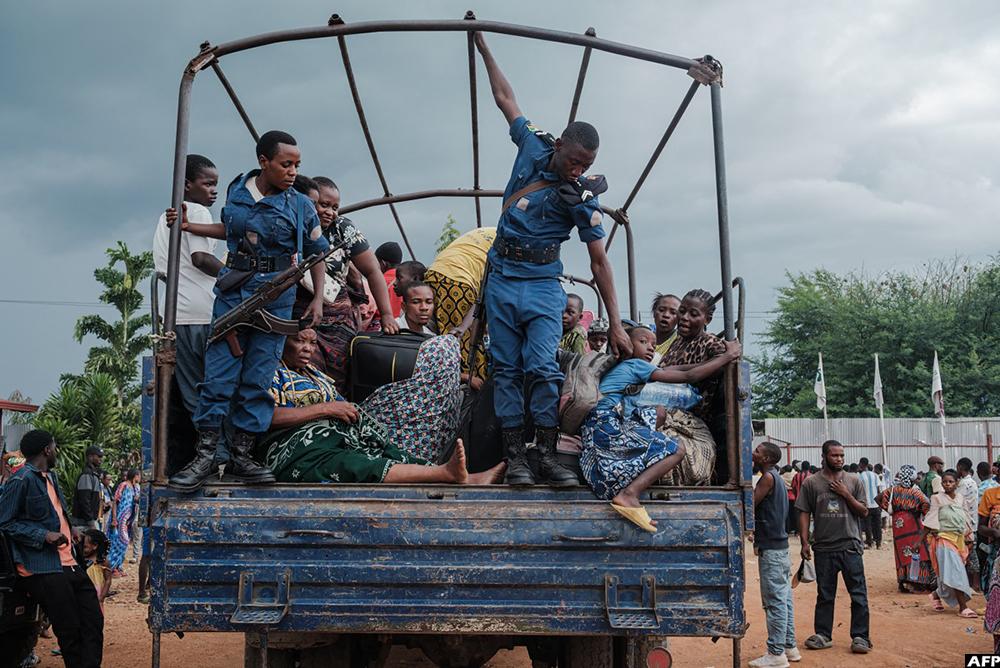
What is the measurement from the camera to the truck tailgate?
3.23 m

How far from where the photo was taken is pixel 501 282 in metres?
3.86

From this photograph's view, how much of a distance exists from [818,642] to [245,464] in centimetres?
608

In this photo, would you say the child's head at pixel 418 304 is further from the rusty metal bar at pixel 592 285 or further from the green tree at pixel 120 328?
the green tree at pixel 120 328

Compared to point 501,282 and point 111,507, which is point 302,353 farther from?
point 111,507

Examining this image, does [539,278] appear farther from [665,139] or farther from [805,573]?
[805,573]

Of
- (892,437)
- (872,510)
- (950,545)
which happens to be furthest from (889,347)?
(950,545)

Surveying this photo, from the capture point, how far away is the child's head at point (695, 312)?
14.2ft

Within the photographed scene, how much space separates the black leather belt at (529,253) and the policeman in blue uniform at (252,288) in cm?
80

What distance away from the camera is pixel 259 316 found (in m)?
3.58

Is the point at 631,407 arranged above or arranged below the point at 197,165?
below

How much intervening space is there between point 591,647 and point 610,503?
0.95 meters

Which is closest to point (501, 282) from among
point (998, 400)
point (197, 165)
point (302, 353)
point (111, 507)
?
point (302, 353)

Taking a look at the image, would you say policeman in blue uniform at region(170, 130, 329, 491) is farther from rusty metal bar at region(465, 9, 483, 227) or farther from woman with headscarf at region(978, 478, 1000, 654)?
woman with headscarf at region(978, 478, 1000, 654)

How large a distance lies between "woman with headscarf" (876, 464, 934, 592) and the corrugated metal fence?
11.2 meters
